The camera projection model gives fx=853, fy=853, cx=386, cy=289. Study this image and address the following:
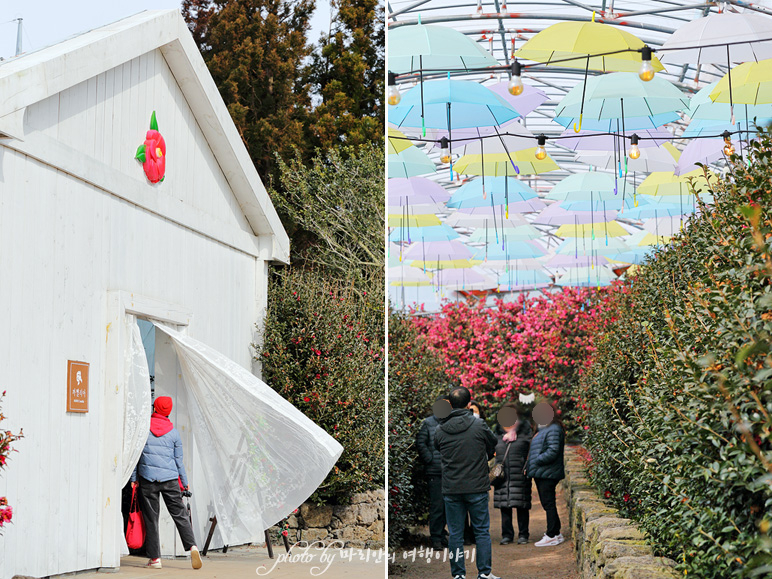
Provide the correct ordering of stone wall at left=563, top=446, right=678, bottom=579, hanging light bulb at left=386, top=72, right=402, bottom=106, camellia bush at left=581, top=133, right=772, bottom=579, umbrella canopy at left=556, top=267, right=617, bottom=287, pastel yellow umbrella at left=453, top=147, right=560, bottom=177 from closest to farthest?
camellia bush at left=581, top=133, right=772, bottom=579 → stone wall at left=563, top=446, right=678, bottom=579 → hanging light bulb at left=386, top=72, right=402, bottom=106 → pastel yellow umbrella at left=453, top=147, right=560, bottom=177 → umbrella canopy at left=556, top=267, right=617, bottom=287

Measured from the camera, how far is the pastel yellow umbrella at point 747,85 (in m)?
8.88

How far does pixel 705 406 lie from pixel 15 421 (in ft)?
15.4

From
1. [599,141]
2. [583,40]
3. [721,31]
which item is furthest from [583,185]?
[583,40]

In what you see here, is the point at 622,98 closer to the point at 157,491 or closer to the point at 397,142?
the point at 397,142

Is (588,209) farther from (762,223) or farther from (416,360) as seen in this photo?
(762,223)

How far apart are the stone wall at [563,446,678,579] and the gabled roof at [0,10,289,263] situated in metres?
4.74

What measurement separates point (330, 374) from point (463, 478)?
13.4ft

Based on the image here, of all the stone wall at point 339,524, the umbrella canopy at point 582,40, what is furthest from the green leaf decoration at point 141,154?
the stone wall at point 339,524

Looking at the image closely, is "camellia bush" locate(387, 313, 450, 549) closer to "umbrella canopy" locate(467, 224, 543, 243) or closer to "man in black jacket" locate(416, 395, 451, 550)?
"man in black jacket" locate(416, 395, 451, 550)

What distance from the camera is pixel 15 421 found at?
5.93 meters

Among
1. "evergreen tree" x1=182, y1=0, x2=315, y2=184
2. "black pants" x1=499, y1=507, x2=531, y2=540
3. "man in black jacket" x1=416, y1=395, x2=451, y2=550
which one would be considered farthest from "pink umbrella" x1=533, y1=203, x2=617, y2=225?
"man in black jacket" x1=416, y1=395, x2=451, y2=550

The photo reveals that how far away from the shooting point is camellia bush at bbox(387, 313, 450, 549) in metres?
7.43

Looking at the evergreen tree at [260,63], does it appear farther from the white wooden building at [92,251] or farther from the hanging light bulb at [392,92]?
the hanging light bulb at [392,92]

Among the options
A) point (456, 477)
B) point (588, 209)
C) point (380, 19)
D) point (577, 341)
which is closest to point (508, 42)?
point (380, 19)
